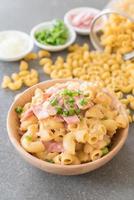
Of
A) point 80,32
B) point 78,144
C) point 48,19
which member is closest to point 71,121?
point 78,144

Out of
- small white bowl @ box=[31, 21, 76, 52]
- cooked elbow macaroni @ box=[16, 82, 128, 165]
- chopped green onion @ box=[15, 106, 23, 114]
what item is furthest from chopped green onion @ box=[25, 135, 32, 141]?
small white bowl @ box=[31, 21, 76, 52]

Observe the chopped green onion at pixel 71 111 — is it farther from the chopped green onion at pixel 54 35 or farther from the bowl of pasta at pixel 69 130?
the chopped green onion at pixel 54 35

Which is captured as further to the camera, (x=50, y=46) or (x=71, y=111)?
(x=50, y=46)

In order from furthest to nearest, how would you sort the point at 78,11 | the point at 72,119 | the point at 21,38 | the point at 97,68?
the point at 78,11 < the point at 21,38 < the point at 97,68 < the point at 72,119

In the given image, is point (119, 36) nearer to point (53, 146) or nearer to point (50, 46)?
point (50, 46)

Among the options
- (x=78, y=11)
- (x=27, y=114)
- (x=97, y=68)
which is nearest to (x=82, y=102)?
(x=27, y=114)

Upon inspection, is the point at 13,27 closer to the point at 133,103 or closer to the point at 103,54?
the point at 103,54

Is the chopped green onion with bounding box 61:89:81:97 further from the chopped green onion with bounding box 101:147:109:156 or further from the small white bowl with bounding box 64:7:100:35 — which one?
the small white bowl with bounding box 64:7:100:35

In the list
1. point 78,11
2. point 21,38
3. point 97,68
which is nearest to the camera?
point 97,68
